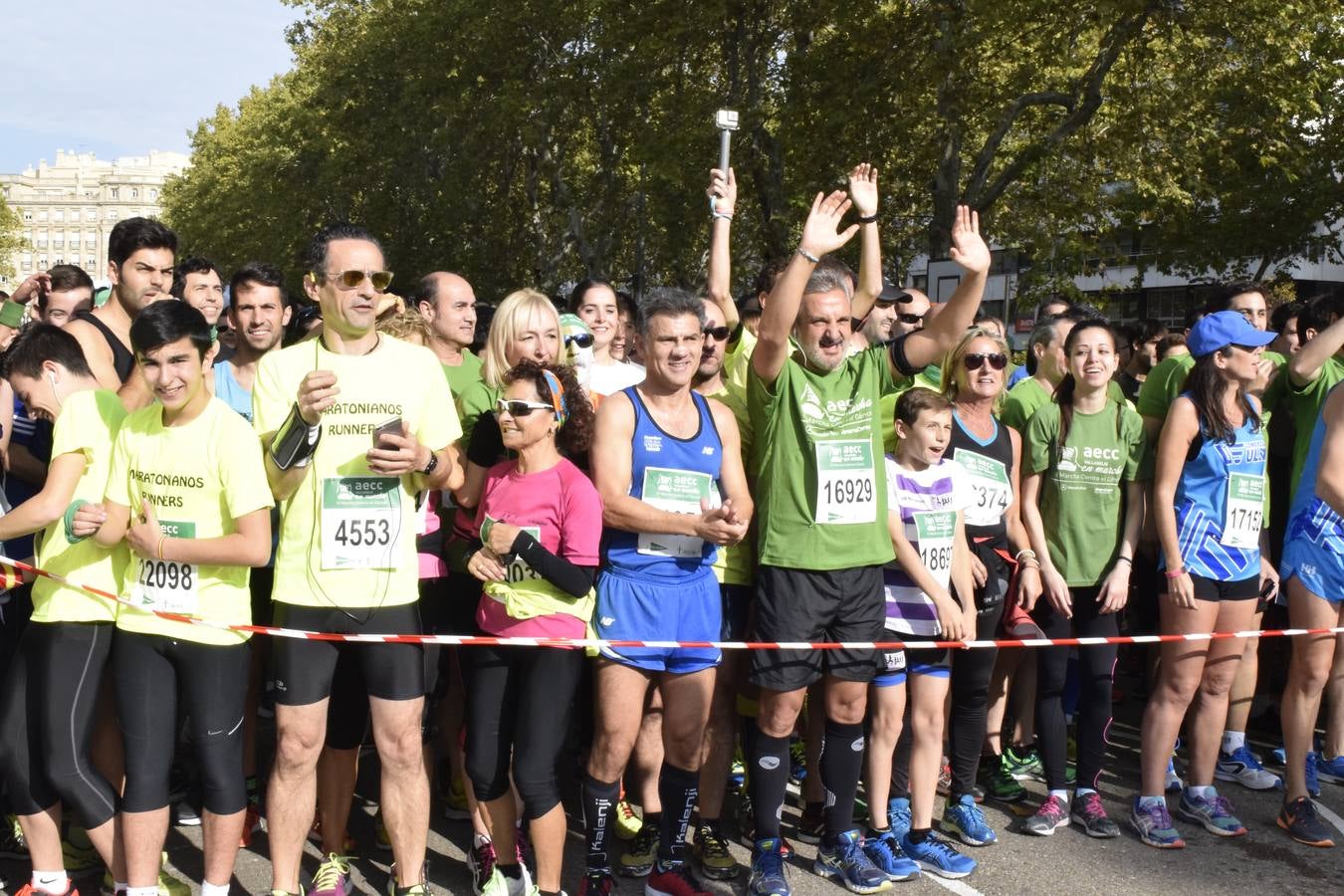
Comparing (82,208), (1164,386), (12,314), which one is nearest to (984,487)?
(1164,386)

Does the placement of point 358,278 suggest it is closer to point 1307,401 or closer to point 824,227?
point 824,227

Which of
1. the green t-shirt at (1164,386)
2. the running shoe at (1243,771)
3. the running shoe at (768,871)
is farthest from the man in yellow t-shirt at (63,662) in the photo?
the running shoe at (1243,771)

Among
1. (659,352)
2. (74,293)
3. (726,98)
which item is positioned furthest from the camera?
(726,98)

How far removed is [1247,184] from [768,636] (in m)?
25.5

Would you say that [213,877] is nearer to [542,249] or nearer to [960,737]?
[960,737]

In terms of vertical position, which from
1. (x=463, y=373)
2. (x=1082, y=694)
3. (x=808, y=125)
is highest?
(x=808, y=125)

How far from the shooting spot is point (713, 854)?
15.0ft

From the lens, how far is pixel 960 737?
5059 mm

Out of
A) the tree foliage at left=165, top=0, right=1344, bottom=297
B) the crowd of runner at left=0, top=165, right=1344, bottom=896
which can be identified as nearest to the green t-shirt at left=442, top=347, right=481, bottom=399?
the crowd of runner at left=0, top=165, right=1344, bottom=896

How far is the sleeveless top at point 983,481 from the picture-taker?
198 inches

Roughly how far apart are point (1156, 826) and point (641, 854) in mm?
2028

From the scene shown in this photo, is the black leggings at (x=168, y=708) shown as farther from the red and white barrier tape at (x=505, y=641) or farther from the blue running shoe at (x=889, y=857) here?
the blue running shoe at (x=889, y=857)

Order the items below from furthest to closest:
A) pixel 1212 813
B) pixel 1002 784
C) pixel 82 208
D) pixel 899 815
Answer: pixel 82 208
pixel 1002 784
pixel 1212 813
pixel 899 815

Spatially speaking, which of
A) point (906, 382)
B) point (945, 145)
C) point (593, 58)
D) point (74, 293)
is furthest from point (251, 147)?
point (906, 382)
